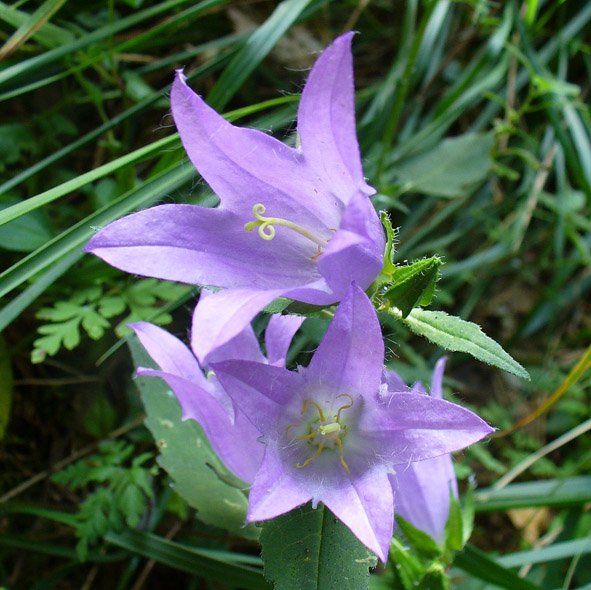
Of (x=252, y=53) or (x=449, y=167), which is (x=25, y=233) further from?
(x=449, y=167)

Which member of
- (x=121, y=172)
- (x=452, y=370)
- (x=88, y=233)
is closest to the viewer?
(x=88, y=233)

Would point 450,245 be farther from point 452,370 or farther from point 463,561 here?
point 463,561

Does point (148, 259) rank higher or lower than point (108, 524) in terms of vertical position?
higher

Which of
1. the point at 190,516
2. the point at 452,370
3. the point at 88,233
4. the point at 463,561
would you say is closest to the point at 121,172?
the point at 88,233

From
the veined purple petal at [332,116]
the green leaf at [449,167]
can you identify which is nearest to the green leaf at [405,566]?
the veined purple petal at [332,116]

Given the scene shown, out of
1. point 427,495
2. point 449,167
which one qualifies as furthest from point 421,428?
point 449,167

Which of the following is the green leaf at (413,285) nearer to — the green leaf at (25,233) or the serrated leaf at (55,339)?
the serrated leaf at (55,339)
